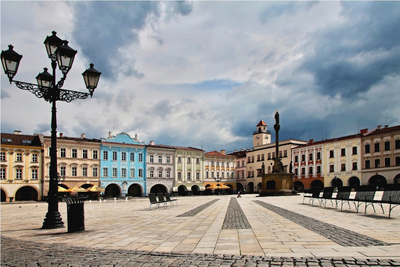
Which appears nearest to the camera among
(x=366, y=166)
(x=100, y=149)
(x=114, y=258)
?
(x=114, y=258)

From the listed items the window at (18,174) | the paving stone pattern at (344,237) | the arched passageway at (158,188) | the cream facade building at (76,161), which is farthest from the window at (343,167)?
the paving stone pattern at (344,237)

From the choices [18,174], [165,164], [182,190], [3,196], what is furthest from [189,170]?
[3,196]

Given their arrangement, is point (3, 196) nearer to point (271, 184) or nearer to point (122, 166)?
point (122, 166)

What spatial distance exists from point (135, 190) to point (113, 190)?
391cm

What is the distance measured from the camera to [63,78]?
10.3m

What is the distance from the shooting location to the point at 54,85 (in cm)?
1039

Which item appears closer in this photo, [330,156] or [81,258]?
[81,258]

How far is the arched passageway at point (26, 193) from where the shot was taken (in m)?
47.4

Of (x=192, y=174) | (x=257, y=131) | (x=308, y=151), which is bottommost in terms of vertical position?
(x=192, y=174)

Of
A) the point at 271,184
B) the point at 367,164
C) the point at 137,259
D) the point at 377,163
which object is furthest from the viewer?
the point at 367,164

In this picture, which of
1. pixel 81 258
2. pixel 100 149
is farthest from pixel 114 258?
pixel 100 149

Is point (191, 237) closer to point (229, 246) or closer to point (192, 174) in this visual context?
point (229, 246)

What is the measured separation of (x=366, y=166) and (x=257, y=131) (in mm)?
34966

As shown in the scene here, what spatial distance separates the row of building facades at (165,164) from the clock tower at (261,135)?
9.11 metres
